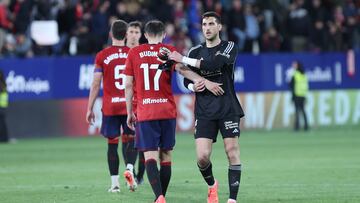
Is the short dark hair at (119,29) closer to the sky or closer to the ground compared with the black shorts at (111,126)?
closer to the sky

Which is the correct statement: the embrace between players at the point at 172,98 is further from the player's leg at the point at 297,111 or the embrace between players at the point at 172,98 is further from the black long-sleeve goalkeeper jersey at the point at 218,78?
the player's leg at the point at 297,111

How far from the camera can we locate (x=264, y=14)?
35.4m

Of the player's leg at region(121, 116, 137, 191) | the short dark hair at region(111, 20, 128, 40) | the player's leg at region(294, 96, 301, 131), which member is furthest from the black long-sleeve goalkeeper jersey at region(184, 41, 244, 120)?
the player's leg at region(294, 96, 301, 131)

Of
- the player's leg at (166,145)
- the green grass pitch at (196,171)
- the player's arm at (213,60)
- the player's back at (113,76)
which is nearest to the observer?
the player's arm at (213,60)

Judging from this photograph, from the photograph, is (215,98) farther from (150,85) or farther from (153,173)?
(153,173)

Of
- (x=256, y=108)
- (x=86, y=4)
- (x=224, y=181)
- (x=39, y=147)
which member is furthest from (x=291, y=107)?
(x=224, y=181)

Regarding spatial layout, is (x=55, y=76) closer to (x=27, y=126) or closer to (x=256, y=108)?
(x=27, y=126)

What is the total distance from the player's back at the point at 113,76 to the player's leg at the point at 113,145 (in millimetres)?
140

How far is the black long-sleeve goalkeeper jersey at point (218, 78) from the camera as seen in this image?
13.0 metres

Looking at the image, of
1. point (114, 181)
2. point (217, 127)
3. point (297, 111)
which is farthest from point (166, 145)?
point (297, 111)

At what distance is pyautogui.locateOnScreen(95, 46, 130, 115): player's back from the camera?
1572cm

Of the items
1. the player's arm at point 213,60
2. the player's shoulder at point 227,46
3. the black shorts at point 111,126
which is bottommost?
the black shorts at point 111,126

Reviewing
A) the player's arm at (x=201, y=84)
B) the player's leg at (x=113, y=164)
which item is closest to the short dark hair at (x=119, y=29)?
the player's leg at (x=113, y=164)

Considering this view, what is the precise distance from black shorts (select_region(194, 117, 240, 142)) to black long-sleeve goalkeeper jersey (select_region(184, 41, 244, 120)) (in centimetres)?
6
